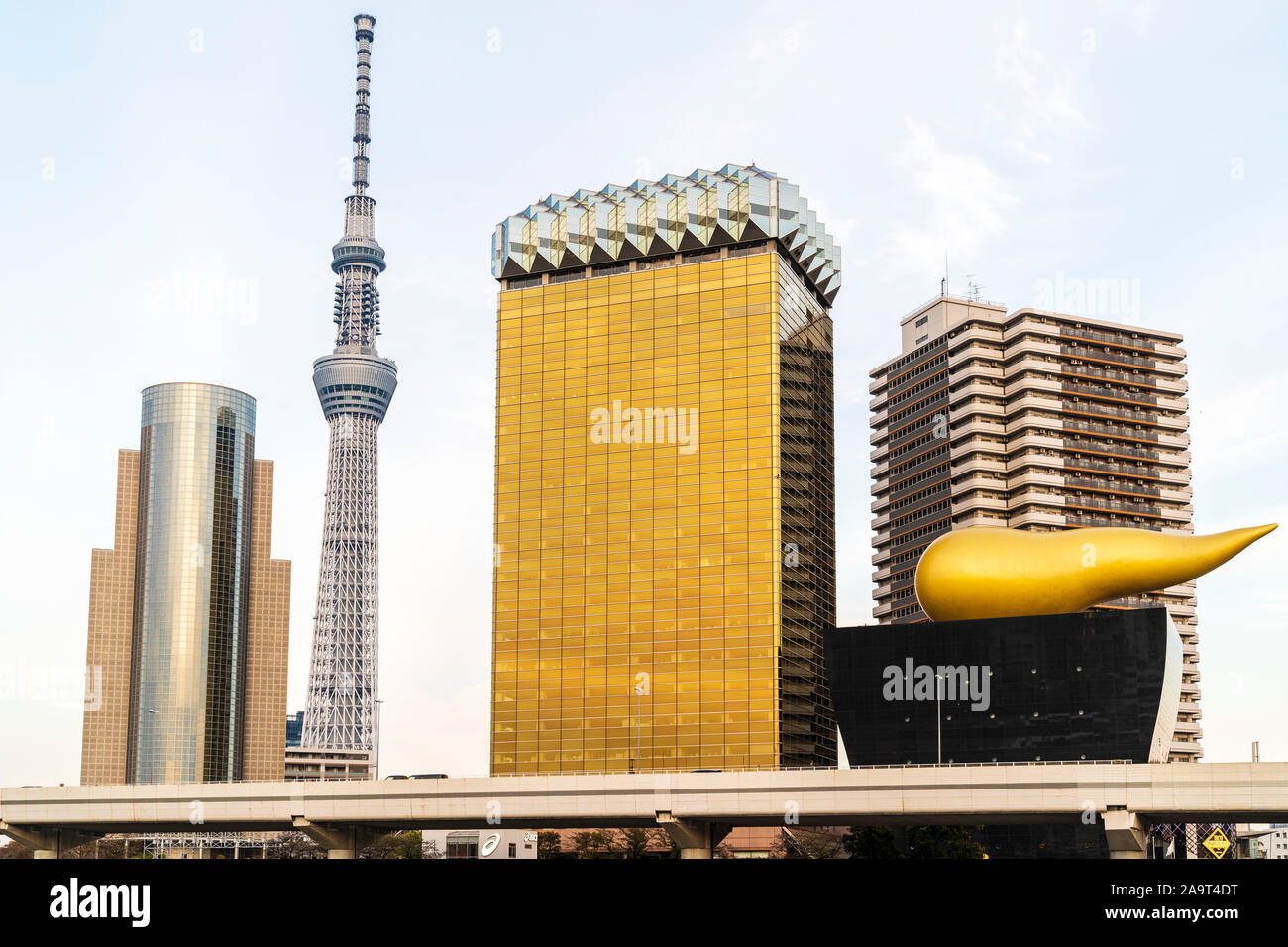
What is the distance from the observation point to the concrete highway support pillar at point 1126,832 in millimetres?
87438

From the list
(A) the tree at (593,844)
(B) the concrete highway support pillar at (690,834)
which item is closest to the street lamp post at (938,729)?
(B) the concrete highway support pillar at (690,834)

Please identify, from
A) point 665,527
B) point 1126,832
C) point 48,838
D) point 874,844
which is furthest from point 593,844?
point 1126,832

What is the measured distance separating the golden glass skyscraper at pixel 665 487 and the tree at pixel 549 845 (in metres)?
9.97

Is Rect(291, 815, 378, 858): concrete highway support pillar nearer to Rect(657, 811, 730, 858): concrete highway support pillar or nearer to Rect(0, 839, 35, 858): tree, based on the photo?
Rect(657, 811, 730, 858): concrete highway support pillar

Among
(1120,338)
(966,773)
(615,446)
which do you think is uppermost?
(1120,338)

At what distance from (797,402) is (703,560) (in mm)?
22190

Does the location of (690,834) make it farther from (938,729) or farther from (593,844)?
(593,844)

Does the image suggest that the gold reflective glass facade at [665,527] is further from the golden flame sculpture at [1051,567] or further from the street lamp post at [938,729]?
the golden flame sculpture at [1051,567]

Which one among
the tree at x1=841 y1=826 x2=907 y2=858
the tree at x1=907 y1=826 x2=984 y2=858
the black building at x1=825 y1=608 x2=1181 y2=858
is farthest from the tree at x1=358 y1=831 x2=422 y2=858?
the black building at x1=825 y1=608 x2=1181 y2=858

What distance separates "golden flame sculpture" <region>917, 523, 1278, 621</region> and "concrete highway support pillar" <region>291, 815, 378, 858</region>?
48.1 m
